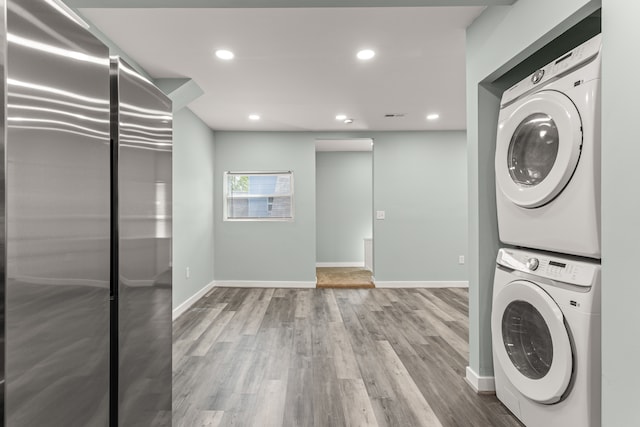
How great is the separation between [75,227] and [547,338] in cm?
195

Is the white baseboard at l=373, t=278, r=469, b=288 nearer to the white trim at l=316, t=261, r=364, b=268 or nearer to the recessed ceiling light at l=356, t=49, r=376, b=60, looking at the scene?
the white trim at l=316, t=261, r=364, b=268

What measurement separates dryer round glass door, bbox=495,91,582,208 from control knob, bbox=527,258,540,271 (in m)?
0.28

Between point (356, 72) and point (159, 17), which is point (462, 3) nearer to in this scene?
point (356, 72)

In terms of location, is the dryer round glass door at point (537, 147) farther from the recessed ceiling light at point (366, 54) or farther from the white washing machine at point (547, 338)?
the recessed ceiling light at point (366, 54)

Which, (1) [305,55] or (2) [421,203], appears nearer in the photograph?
(1) [305,55]

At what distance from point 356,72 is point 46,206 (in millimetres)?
2885

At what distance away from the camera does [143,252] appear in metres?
1.29

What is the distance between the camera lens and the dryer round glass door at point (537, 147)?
155cm

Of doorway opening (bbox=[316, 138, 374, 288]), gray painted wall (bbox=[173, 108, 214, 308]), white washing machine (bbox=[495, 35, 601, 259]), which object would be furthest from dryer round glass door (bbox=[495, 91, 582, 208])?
doorway opening (bbox=[316, 138, 374, 288])

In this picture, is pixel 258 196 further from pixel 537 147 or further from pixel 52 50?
pixel 52 50

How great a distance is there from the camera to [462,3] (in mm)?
1890

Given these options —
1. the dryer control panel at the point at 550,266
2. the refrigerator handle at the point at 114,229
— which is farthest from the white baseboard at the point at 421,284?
the refrigerator handle at the point at 114,229

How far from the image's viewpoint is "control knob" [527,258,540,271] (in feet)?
5.90

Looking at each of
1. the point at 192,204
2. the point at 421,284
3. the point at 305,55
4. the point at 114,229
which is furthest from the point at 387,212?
the point at 114,229
